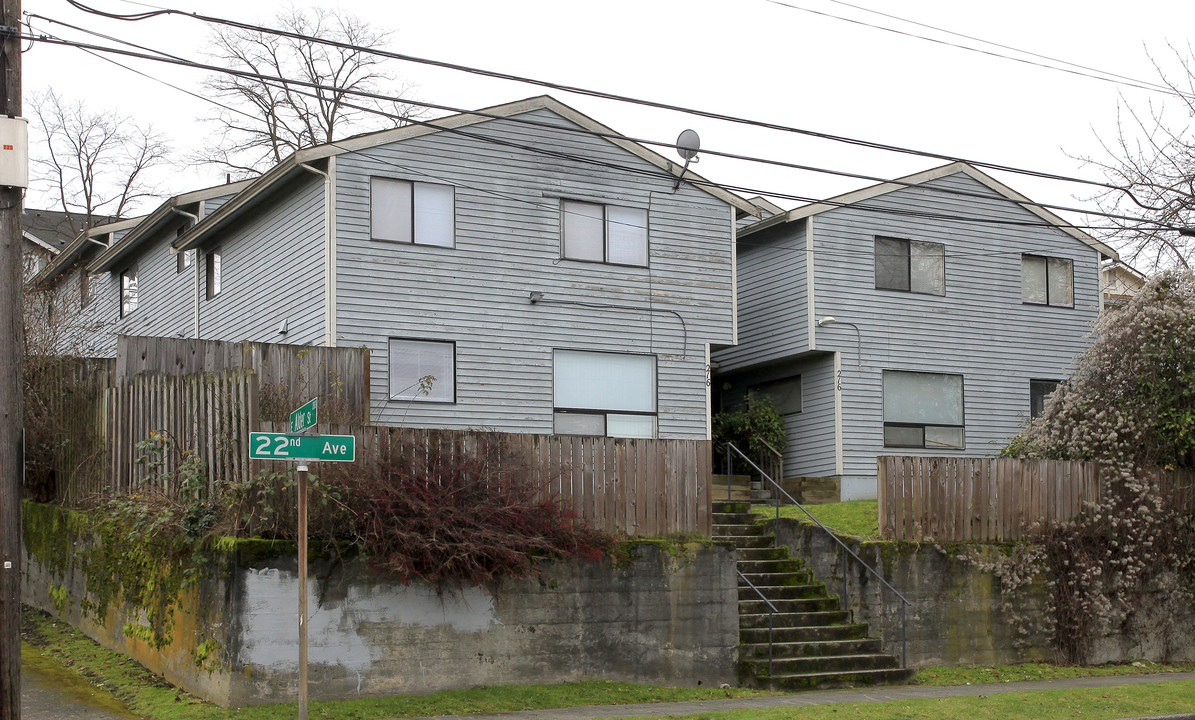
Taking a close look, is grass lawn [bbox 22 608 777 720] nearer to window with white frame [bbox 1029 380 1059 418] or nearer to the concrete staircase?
the concrete staircase

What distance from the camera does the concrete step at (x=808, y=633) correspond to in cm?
1509

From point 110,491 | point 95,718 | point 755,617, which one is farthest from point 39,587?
point 755,617

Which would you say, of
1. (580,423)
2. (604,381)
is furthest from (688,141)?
(580,423)

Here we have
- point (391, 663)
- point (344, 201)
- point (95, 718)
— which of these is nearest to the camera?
point (95, 718)

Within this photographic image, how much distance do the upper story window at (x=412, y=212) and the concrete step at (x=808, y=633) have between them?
28.8ft

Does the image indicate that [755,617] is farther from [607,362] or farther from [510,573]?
[607,362]

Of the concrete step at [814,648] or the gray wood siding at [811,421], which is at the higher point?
the gray wood siding at [811,421]

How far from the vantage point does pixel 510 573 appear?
13.1 m

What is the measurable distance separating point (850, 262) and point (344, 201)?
1043 cm

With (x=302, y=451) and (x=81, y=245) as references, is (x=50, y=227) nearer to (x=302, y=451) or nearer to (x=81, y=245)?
(x=81, y=245)

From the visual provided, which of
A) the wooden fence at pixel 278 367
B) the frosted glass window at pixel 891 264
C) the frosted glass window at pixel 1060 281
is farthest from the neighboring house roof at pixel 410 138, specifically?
the frosted glass window at pixel 1060 281

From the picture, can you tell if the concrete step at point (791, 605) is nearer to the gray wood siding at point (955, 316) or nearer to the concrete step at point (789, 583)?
the concrete step at point (789, 583)

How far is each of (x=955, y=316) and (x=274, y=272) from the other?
1382 centimetres

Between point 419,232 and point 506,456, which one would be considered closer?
point 506,456
